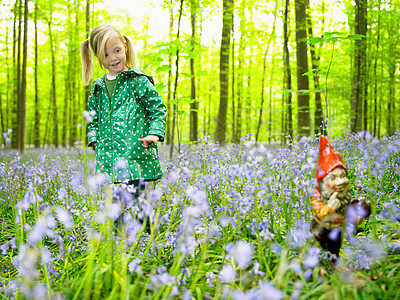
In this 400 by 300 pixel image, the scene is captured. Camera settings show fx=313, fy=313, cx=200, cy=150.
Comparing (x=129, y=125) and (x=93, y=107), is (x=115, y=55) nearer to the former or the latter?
(x=93, y=107)

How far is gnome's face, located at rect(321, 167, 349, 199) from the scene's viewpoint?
1.80 m

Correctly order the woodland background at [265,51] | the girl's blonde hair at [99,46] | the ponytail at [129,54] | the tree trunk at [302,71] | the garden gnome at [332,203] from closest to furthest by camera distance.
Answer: the garden gnome at [332,203]
the girl's blonde hair at [99,46]
the ponytail at [129,54]
the woodland background at [265,51]
the tree trunk at [302,71]

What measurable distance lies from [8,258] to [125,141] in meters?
1.49

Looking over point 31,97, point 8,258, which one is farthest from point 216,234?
point 31,97

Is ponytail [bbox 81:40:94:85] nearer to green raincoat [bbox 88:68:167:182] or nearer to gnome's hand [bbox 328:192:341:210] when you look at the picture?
green raincoat [bbox 88:68:167:182]

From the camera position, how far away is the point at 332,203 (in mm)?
1791

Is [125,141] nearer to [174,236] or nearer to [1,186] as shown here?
[174,236]

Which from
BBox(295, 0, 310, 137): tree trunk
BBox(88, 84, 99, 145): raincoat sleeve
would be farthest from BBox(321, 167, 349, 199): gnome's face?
BBox(295, 0, 310, 137): tree trunk

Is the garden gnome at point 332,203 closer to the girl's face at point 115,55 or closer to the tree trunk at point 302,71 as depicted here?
the girl's face at point 115,55

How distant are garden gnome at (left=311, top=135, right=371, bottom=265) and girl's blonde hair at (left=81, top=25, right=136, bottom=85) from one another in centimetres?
225

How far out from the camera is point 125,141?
114 inches

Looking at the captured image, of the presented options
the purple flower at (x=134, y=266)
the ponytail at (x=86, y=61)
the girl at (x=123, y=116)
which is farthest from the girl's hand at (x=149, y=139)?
the purple flower at (x=134, y=266)

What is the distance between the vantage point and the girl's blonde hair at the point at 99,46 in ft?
9.86

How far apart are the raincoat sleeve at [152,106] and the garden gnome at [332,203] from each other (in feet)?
4.97
